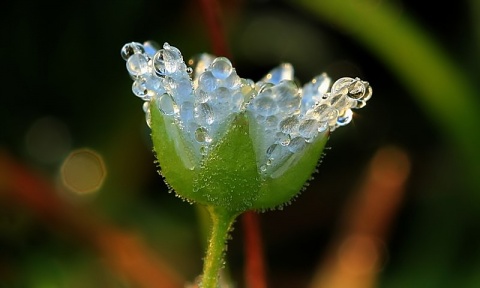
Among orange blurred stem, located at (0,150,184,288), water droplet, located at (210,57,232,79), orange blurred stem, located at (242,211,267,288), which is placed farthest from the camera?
orange blurred stem, located at (0,150,184,288)

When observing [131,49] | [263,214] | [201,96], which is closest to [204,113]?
[201,96]

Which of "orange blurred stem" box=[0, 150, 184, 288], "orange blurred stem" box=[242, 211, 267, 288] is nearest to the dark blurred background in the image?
"orange blurred stem" box=[0, 150, 184, 288]

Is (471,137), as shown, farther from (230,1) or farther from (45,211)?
(45,211)

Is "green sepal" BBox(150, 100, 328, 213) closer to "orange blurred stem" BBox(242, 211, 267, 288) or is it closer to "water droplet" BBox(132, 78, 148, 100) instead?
"water droplet" BBox(132, 78, 148, 100)

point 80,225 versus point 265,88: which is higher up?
point 80,225


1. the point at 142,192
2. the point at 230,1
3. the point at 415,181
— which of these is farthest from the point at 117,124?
the point at 415,181

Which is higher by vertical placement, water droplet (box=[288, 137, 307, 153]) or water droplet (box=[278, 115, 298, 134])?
water droplet (box=[278, 115, 298, 134])

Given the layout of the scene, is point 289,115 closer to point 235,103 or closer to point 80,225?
point 235,103
